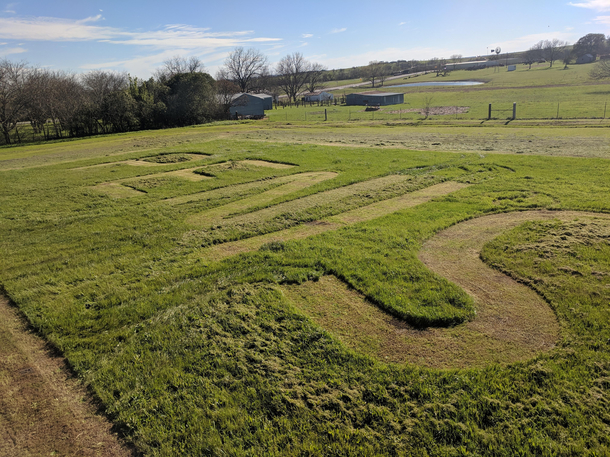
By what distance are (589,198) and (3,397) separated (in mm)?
13868

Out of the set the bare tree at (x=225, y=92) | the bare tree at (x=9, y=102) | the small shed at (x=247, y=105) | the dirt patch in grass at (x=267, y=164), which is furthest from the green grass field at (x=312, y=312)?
the small shed at (x=247, y=105)

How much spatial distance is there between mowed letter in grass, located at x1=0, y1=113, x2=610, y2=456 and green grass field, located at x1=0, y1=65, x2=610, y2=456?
26 mm

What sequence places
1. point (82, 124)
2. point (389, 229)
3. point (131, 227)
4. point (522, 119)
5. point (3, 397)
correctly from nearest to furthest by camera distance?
point (3, 397)
point (389, 229)
point (131, 227)
point (522, 119)
point (82, 124)

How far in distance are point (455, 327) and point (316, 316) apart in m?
2.07

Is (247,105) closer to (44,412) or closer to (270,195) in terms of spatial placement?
(270,195)

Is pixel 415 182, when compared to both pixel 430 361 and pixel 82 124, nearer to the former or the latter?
pixel 430 361

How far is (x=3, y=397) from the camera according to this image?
4.63 meters

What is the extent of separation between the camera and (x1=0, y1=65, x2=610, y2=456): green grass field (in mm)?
3949

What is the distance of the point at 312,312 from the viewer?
20.1 ft

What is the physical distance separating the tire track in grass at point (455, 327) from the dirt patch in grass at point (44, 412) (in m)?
3.10

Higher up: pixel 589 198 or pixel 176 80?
pixel 176 80

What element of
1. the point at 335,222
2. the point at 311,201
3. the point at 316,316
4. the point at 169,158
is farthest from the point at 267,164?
the point at 316,316

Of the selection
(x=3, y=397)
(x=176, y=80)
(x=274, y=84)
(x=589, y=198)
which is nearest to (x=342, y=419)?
(x=3, y=397)

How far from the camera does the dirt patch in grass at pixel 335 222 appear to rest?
896cm
